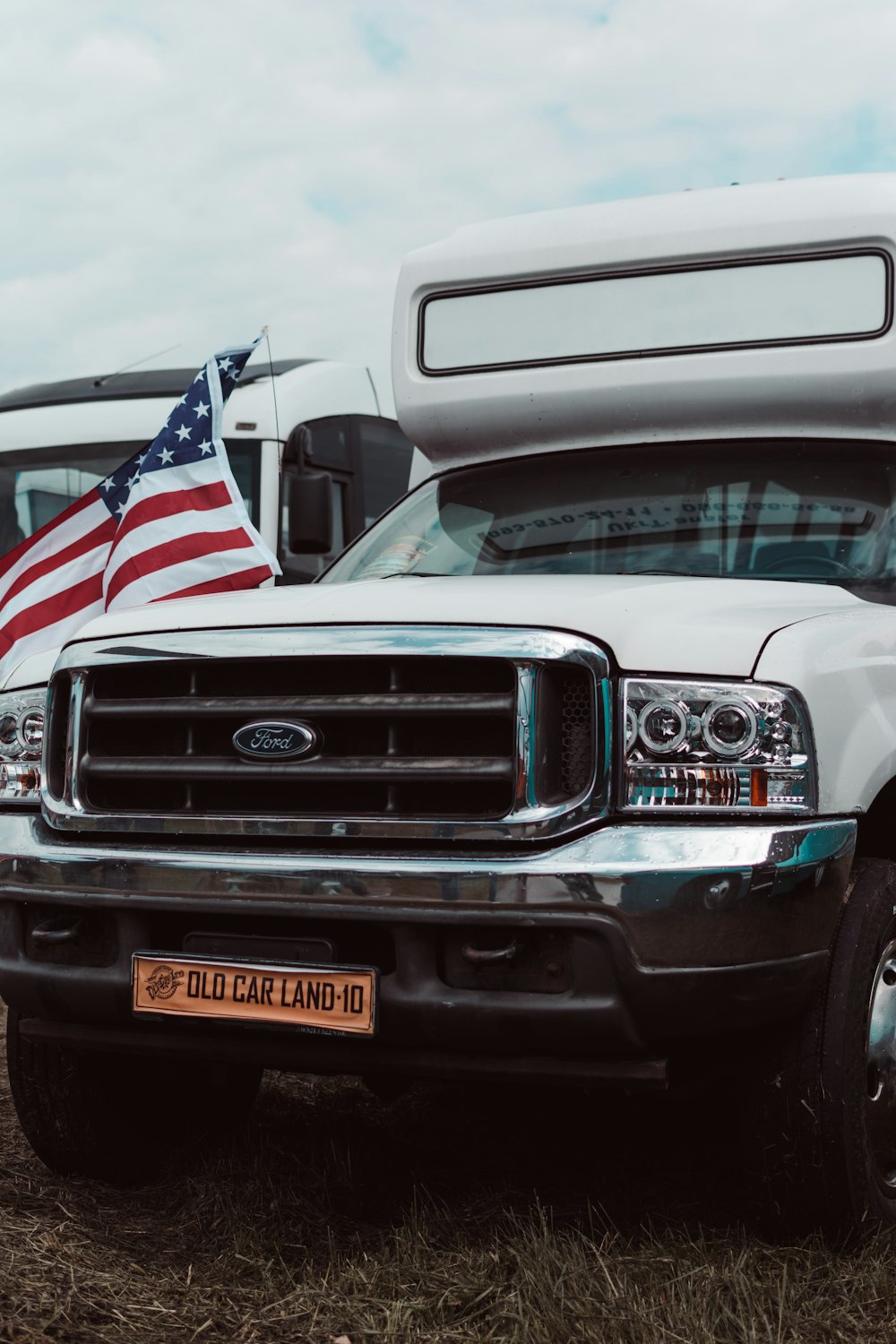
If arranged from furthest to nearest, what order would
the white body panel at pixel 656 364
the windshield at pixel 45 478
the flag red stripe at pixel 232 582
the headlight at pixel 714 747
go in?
the windshield at pixel 45 478
the flag red stripe at pixel 232 582
the white body panel at pixel 656 364
the headlight at pixel 714 747

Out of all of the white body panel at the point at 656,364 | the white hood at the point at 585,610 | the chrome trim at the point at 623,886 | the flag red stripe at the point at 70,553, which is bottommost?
the flag red stripe at the point at 70,553

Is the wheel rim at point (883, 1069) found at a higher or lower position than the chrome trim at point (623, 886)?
lower

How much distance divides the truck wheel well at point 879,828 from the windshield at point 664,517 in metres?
0.63

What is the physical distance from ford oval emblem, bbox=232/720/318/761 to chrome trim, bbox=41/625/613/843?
0.46 feet

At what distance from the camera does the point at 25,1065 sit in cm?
414

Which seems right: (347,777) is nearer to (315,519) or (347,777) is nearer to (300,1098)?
(300,1098)

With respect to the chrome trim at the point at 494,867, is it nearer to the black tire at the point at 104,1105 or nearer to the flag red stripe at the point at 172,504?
the black tire at the point at 104,1105

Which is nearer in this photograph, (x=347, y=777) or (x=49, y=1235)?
(x=347, y=777)

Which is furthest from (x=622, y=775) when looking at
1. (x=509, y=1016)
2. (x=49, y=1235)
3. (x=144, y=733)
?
(x=49, y=1235)

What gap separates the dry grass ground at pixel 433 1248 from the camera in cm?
325

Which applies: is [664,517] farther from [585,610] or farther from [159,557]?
[159,557]

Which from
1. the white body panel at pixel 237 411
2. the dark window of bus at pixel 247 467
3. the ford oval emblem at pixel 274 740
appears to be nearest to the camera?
the ford oval emblem at pixel 274 740

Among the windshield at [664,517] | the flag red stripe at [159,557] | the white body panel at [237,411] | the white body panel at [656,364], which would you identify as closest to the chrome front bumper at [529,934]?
the windshield at [664,517]

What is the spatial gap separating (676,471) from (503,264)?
101 cm
